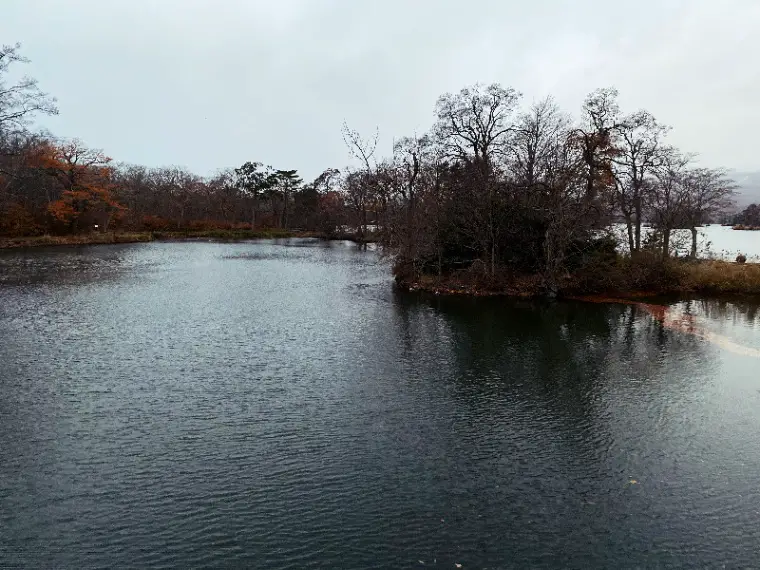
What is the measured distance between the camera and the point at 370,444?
8984mm

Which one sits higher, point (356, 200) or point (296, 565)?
point (356, 200)

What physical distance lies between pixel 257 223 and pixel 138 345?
2471 inches

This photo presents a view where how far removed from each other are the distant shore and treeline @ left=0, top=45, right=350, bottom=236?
2034 mm

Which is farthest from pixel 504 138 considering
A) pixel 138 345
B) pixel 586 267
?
pixel 138 345

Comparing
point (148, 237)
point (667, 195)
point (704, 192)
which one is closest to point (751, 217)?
point (704, 192)

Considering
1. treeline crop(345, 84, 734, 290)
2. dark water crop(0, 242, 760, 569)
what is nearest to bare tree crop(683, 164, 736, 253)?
treeline crop(345, 84, 734, 290)

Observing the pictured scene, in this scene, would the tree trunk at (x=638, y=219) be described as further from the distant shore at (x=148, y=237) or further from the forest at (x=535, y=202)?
the distant shore at (x=148, y=237)

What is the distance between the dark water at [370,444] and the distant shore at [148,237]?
108 ft

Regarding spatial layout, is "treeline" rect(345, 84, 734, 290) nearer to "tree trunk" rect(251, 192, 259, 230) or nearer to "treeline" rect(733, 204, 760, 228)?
"tree trunk" rect(251, 192, 259, 230)

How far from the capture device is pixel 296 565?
19.4 ft

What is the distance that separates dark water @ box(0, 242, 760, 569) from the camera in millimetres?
6324

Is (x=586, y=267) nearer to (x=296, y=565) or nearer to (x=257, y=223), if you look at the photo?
(x=296, y=565)

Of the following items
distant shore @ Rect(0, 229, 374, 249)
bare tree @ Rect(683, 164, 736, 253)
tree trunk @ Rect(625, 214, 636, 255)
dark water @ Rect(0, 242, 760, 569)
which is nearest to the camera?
dark water @ Rect(0, 242, 760, 569)

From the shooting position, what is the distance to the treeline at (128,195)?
44.2 m
